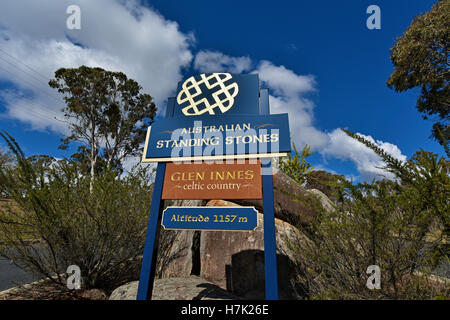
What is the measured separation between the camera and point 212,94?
3371 millimetres

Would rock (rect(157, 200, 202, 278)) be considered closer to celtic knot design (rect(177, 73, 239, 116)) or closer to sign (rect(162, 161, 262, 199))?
sign (rect(162, 161, 262, 199))

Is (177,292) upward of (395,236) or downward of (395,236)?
downward

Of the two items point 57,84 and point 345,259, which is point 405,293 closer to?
point 345,259

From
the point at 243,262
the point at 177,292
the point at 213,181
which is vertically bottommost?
the point at 177,292

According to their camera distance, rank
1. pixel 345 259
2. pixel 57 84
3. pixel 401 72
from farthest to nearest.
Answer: pixel 57 84 → pixel 401 72 → pixel 345 259

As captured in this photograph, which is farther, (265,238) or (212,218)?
(212,218)

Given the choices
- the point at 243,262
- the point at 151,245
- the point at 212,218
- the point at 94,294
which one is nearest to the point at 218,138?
the point at 212,218

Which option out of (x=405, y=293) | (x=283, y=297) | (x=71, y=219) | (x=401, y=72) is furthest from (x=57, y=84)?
(x=401, y=72)

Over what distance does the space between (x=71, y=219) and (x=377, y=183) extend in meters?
4.17

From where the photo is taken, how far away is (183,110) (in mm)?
3375

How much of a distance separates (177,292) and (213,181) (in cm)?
169

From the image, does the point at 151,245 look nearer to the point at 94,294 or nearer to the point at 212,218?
the point at 212,218

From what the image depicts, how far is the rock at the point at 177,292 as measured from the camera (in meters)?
2.89

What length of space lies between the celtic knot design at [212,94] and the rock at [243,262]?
2335 mm
